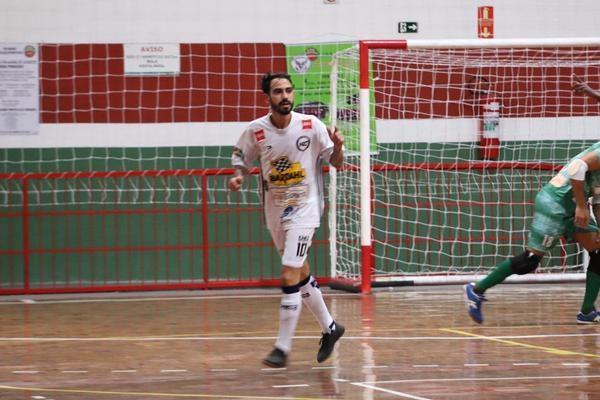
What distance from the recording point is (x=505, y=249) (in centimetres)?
1502

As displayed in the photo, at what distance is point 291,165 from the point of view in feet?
25.4

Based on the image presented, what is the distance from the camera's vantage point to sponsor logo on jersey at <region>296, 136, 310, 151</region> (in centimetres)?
773

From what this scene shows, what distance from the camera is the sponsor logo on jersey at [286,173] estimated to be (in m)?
7.71

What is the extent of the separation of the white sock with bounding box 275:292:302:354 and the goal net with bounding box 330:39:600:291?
6586mm

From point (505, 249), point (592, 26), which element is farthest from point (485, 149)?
point (592, 26)

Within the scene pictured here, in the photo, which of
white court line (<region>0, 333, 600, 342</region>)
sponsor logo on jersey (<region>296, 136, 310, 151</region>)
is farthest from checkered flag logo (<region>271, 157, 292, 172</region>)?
white court line (<region>0, 333, 600, 342</region>)

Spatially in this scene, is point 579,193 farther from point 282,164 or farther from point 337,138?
point 282,164

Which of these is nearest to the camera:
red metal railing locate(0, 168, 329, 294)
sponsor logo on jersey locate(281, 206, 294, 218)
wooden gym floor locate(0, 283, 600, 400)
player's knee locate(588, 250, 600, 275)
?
wooden gym floor locate(0, 283, 600, 400)

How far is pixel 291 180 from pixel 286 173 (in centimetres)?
6

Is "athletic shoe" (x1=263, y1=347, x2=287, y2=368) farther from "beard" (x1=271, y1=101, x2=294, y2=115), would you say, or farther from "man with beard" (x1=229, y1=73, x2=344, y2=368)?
"beard" (x1=271, y1=101, x2=294, y2=115)

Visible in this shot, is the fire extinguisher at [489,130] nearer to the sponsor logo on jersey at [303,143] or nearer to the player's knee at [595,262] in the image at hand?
the player's knee at [595,262]

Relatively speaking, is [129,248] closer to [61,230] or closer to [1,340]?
[61,230]

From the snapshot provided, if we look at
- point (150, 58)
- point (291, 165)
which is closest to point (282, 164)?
point (291, 165)

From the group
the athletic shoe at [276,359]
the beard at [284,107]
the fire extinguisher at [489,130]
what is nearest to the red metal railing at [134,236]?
the fire extinguisher at [489,130]
